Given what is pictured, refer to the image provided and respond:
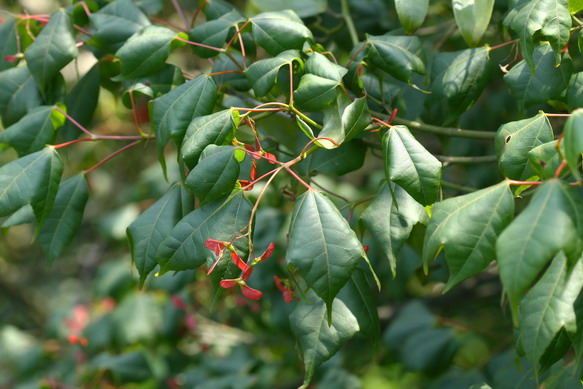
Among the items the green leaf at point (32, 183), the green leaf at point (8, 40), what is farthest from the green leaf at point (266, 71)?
the green leaf at point (8, 40)

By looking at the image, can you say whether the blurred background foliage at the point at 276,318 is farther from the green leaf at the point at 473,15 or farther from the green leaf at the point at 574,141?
the green leaf at the point at 574,141

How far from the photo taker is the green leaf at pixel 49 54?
4.44ft

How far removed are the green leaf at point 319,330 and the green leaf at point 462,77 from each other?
18.3 inches

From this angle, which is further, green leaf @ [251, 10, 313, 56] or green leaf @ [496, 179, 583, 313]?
green leaf @ [251, 10, 313, 56]

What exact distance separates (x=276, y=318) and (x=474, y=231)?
1314mm

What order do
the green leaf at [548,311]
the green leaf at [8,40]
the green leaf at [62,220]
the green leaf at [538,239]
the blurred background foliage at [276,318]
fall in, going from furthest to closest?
the blurred background foliage at [276,318], the green leaf at [8,40], the green leaf at [62,220], the green leaf at [548,311], the green leaf at [538,239]

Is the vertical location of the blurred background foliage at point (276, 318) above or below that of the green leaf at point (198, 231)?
below

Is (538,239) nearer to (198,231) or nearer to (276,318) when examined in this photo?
(198,231)

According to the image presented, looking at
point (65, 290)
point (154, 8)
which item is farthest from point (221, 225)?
point (65, 290)

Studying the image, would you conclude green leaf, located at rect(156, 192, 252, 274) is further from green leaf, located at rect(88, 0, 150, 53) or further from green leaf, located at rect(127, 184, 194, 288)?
green leaf, located at rect(88, 0, 150, 53)

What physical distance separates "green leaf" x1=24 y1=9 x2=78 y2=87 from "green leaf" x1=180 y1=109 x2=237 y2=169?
1.42 ft

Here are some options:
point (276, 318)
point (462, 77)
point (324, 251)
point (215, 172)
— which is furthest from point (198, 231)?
point (276, 318)

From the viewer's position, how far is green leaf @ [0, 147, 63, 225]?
1226 mm

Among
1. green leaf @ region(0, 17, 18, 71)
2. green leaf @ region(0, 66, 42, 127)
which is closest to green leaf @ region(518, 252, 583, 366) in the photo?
green leaf @ region(0, 66, 42, 127)
